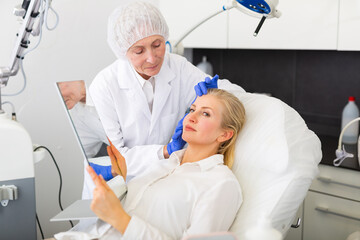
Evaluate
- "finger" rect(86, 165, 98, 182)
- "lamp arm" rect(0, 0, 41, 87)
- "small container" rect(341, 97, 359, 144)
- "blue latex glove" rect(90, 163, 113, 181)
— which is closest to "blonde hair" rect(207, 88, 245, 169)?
"blue latex glove" rect(90, 163, 113, 181)

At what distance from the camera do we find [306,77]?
2.51 metres

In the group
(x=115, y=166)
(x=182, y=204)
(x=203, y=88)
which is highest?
(x=203, y=88)

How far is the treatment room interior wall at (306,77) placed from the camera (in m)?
2.37

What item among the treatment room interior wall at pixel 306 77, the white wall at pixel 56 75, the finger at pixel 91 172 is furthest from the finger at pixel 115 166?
the treatment room interior wall at pixel 306 77

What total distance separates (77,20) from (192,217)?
4.81 ft

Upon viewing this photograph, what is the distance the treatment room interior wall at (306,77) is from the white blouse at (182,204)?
45.1 inches

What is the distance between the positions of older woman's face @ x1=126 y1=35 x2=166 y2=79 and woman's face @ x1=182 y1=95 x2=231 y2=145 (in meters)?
0.23

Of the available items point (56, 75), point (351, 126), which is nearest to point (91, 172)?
point (56, 75)

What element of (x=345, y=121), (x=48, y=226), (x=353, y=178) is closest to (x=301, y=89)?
(x=345, y=121)

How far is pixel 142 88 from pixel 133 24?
0.30 meters

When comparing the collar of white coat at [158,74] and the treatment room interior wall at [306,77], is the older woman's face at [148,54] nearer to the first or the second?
the collar of white coat at [158,74]

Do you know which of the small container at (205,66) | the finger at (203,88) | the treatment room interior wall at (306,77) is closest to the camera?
the finger at (203,88)

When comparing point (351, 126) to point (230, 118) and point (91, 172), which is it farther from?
point (91, 172)

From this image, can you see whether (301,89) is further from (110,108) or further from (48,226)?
(48,226)
